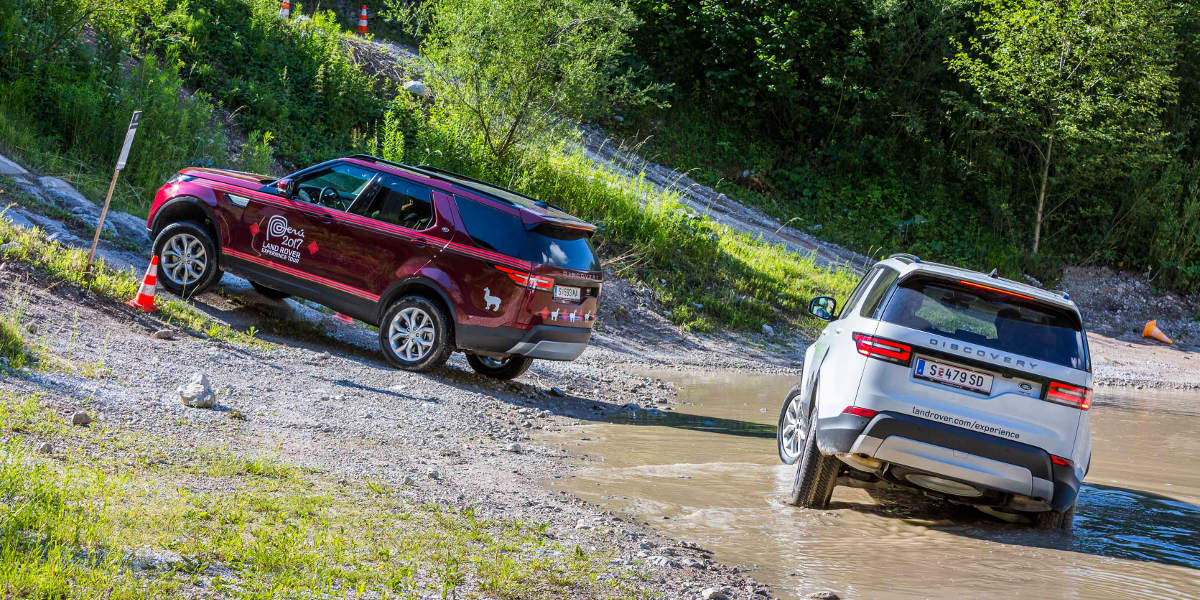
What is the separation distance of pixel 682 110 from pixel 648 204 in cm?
1176

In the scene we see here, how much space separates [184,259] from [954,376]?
8.08 m

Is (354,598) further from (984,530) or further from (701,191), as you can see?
(701,191)

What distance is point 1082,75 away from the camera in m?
23.9

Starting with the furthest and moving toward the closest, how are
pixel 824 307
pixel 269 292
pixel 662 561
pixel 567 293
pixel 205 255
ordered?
pixel 269 292 → pixel 205 255 → pixel 567 293 → pixel 824 307 → pixel 662 561

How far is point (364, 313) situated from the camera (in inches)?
395

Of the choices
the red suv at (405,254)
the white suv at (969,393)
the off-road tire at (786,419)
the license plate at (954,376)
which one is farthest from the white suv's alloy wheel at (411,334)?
the license plate at (954,376)

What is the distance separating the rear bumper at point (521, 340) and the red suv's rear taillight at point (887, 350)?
4.11m

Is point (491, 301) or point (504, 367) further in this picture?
point (504, 367)

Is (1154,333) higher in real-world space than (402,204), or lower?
higher

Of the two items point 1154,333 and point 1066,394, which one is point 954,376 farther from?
point 1154,333

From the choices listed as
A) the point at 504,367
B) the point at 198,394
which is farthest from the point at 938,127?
the point at 198,394

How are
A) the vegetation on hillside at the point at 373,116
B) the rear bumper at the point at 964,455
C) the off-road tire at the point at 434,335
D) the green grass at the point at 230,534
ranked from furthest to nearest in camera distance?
1. the vegetation on hillside at the point at 373,116
2. the off-road tire at the point at 434,335
3. the rear bumper at the point at 964,455
4. the green grass at the point at 230,534

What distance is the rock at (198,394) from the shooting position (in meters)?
6.93

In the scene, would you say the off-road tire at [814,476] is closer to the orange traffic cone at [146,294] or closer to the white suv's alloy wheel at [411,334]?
the white suv's alloy wheel at [411,334]
